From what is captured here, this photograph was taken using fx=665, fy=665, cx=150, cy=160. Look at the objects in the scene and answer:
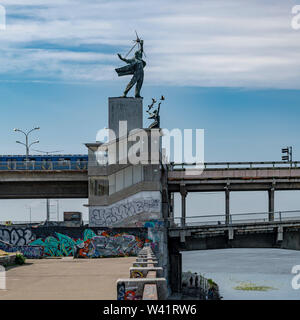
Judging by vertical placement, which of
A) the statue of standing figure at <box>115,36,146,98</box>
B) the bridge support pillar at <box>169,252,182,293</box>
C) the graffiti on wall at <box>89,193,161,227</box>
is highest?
the statue of standing figure at <box>115,36,146,98</box>

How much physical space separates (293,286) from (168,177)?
163 ft

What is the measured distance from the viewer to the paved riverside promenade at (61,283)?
848 inches

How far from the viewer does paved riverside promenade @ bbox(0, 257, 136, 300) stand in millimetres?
21547

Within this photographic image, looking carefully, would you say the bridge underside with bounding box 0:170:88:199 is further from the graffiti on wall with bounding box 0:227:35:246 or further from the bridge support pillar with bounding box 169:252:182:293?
the graffiti on wall with bounding box 0:227:35:246

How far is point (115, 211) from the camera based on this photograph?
65125 millimetres

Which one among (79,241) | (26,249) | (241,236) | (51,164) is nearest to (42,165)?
(51,164)

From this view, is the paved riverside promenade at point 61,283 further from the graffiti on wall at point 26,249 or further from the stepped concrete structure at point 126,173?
the stepped concrete structure at point 126,173

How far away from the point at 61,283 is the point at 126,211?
38.1 metres

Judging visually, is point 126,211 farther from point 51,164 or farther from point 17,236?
point 17,236

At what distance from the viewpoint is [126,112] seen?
7188 centimetres

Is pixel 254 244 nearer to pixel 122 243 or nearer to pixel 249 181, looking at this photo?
pixel 249 181

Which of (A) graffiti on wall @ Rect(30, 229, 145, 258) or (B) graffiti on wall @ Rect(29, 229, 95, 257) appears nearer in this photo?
(A) graffiti on wall @ Rect(30, 229, 145, 258)

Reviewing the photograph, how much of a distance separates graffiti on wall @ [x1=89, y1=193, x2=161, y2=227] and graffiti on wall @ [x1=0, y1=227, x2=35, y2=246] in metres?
14.7

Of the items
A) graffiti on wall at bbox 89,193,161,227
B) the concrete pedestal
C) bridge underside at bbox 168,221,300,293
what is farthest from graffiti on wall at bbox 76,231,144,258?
the concrete pedestal
